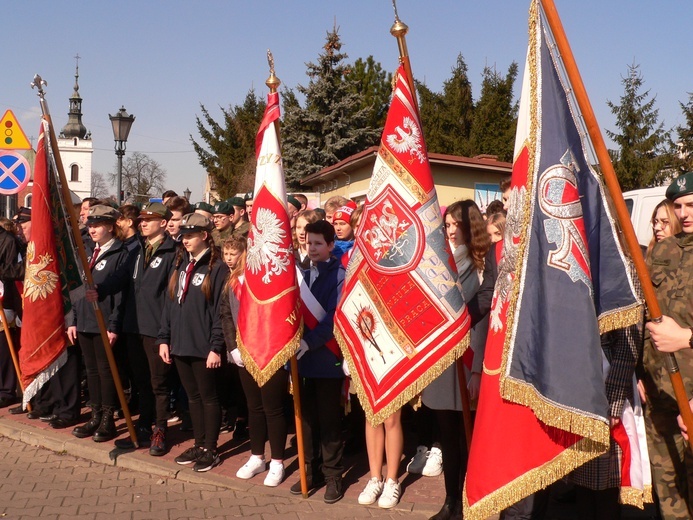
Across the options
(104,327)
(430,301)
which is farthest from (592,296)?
(104,327)

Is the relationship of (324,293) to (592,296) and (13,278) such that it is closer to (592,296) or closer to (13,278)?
(592,296)

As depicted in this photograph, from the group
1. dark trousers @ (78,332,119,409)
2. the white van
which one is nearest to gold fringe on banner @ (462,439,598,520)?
dark trousers @ (78,332,119,409)

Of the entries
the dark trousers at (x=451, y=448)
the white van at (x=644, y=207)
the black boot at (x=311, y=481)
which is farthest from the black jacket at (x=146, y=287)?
the white van at (x=644, y=207)

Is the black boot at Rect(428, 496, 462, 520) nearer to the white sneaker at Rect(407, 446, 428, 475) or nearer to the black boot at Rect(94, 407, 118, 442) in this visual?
the white sneaker at Rect(407, 446, 428, 475)

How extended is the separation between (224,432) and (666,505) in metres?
4.43

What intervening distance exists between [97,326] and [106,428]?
3.21 feet

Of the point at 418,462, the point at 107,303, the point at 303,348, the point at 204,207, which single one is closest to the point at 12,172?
the point at 204,207

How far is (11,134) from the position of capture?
33.2ft

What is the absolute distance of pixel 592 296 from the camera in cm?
328

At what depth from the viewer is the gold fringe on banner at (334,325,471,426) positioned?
14.1 feet

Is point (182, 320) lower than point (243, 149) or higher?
lower

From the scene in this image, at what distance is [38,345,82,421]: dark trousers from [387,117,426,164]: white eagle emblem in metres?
4.74

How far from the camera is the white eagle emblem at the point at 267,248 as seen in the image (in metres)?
5.41

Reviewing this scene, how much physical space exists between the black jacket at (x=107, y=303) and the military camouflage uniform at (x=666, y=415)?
188 inches
